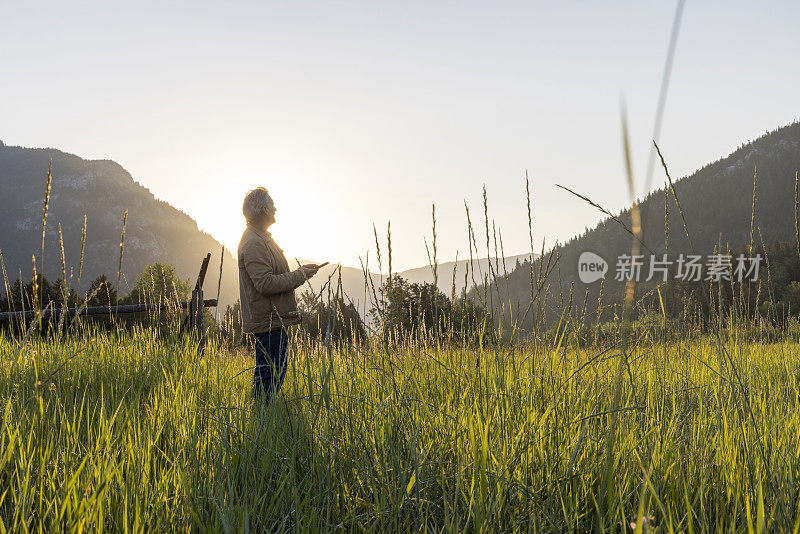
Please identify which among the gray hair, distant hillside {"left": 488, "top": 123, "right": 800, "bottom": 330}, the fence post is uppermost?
distant hillside {"left": 488, "top": 123, "right": 800, "bottom": 330}

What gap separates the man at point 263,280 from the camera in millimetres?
3709

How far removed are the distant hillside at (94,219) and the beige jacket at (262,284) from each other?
155932 millimetres

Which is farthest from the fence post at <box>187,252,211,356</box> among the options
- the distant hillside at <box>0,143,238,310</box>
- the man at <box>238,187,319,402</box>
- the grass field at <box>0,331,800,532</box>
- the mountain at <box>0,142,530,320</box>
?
the distant hillside at <box>0,143,238,310</box>

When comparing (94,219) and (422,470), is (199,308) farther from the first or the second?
(94,219)

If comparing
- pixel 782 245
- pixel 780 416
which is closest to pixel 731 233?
pixel 782 245

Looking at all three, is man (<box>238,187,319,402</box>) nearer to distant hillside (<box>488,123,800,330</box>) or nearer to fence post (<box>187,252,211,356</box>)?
fence post (<box>187,252,211,356</box>)

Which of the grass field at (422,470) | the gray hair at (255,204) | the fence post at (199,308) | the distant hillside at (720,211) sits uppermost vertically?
the distant hillside at (720,211)

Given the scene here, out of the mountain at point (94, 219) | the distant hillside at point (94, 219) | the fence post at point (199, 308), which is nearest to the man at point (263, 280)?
the fence post at point (199, 308)

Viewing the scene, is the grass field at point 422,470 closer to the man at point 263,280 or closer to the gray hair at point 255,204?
the man at point 263,280

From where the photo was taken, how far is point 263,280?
3729 mm

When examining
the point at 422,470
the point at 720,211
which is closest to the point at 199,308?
the point at 422,470

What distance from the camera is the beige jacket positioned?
3717 mm

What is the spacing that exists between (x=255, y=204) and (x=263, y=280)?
2.09ft

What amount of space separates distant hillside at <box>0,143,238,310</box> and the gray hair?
156 metres
